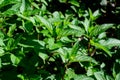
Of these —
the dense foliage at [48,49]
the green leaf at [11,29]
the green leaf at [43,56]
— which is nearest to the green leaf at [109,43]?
the dense foliage at [48,49]

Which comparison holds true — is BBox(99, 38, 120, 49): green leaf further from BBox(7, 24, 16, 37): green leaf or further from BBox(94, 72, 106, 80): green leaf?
BBox(7, 24, 16, 37): green leaf

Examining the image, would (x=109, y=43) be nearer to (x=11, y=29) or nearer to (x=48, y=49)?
(x=48, y=49)

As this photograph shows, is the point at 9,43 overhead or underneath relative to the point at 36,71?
overhead

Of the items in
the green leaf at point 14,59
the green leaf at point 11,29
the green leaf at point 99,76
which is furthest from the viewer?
the green leaf at point 11,29

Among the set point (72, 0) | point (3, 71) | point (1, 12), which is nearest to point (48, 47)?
point (3, 71)

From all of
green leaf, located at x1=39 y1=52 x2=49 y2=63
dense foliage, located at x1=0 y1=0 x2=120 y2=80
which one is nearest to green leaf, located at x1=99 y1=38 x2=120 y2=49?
dense foliage, located at x1=0 y1=0 x2=120 y2=80

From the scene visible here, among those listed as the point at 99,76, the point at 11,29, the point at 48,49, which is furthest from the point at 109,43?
the point at 11,29

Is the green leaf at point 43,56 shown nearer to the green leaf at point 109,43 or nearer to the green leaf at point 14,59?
the green leaf at point 14,59

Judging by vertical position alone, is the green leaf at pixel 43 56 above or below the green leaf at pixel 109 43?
above

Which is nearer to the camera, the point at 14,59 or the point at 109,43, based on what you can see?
the point at 14,59

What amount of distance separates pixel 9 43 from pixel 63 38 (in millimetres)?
454

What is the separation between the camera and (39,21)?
91.4 inches

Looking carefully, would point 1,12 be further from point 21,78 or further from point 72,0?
point 72,0

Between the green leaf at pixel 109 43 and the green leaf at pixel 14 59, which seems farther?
the green leaf at pixel 109 43
